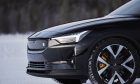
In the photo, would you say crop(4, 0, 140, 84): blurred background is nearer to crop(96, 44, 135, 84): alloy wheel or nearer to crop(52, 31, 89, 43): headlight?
crop(52, 31, 89, 43): headlight

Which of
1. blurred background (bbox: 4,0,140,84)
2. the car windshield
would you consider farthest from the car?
blurred background (bbox: 4,0,140,84)

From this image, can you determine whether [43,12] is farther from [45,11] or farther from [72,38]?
[72,38]

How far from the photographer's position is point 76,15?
262ft

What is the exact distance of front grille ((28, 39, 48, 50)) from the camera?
23.1 feet

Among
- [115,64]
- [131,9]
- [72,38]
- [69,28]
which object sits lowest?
Answer: [115,64]

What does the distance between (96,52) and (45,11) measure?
271ft

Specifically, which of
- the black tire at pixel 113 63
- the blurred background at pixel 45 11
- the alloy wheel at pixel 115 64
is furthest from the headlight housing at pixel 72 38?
the blurred background at pixel 45 11

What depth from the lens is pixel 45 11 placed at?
293ft

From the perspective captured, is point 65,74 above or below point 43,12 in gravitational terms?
above

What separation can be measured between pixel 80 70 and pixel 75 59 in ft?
0.53

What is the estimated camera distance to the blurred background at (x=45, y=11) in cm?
7400

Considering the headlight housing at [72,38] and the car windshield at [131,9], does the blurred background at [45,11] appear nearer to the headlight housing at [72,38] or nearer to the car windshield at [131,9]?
the car windshield at [131,9]

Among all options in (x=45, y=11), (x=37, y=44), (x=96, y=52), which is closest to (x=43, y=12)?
(x=45, y=11)

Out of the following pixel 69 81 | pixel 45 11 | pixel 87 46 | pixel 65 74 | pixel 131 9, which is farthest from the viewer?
pixel 45 11
